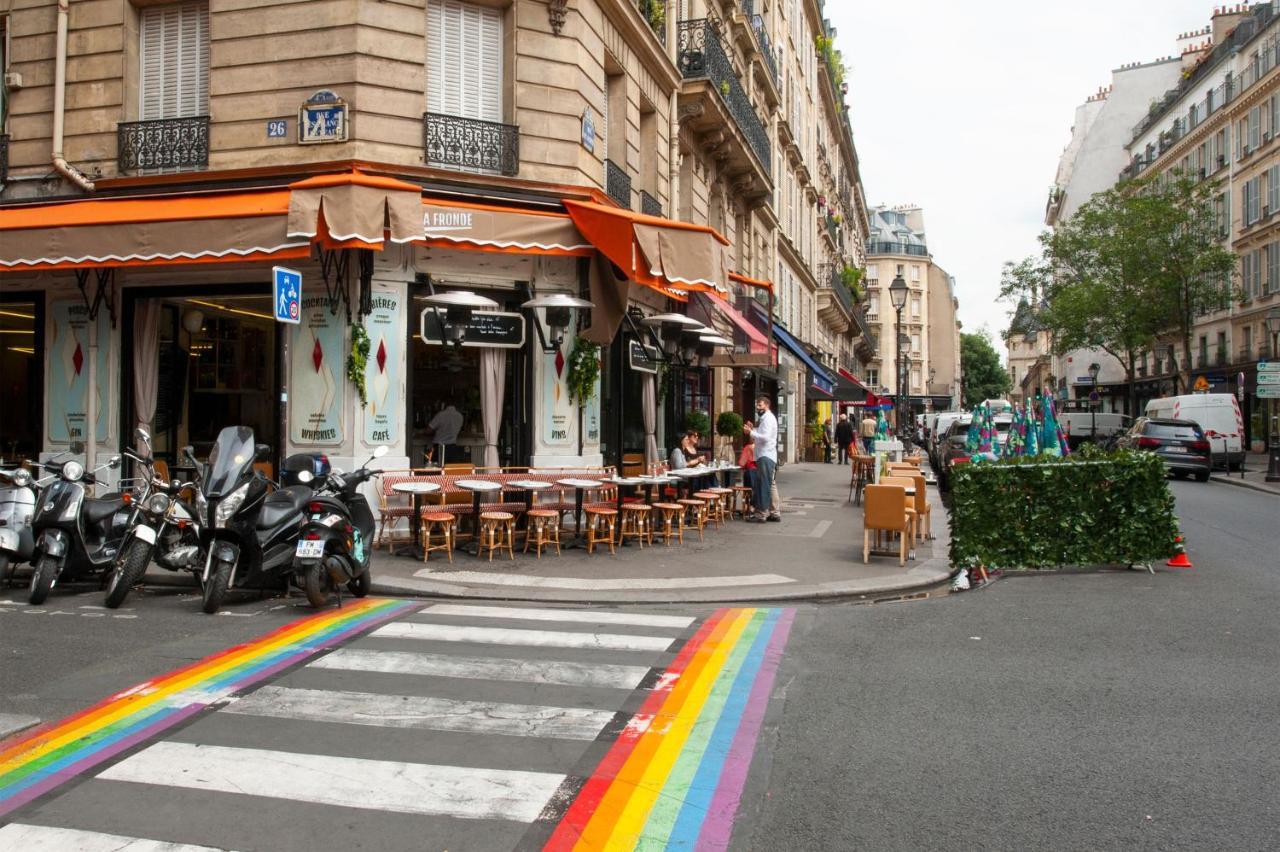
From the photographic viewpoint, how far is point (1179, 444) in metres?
25.1

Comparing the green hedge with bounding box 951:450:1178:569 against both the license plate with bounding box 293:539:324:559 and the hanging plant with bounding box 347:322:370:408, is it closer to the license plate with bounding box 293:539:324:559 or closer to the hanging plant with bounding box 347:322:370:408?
the license plate with bounding box 293:539:324:559

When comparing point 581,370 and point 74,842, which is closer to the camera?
point 74,842

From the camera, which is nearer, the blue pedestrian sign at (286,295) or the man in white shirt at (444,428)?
the blue pedestrian sign at (286,295)

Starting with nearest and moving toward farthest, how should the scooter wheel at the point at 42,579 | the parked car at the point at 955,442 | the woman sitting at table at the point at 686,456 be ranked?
1. the scooter wheel at the point at 42,579
2. the woman sitting at table at the point at 686,456
3. the parked car at the point at 955,442

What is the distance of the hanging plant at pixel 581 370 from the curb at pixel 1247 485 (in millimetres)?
16815

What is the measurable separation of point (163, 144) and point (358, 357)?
424 cm

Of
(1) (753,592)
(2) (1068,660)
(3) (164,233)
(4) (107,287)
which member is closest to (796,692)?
(2) (1068,660)

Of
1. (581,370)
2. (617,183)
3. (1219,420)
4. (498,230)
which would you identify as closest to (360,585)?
(498,230)

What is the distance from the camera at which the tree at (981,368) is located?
4897 inches

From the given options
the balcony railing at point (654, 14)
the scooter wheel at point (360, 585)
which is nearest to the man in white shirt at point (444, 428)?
the scooter wheel at point (360, 585)

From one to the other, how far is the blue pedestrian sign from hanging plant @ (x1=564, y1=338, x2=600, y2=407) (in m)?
3.91

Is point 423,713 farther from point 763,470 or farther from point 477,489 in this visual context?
point 763,470

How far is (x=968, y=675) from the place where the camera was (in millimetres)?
5816

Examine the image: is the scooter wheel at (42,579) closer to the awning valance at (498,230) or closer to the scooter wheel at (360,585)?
the scooter wheel at (360,585)
